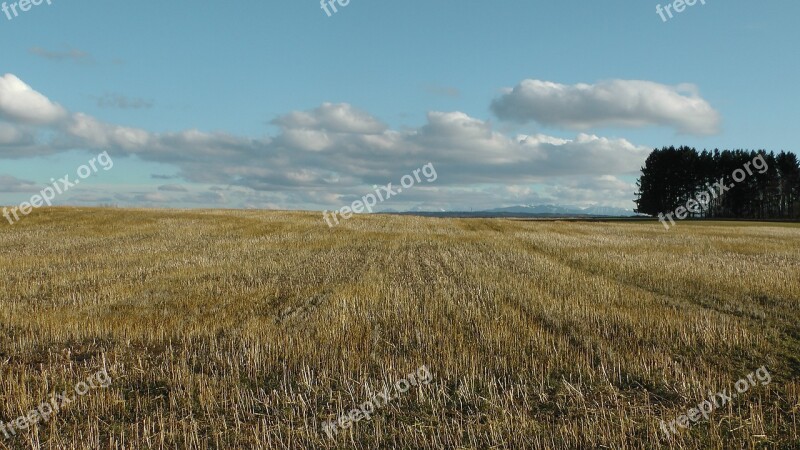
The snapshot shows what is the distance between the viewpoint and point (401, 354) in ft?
32.2

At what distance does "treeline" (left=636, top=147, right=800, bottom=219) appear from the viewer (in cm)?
11262

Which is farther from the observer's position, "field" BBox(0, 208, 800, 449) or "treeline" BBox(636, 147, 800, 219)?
"treeline" BBox(636, 147, 800, 219)

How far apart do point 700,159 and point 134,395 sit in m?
135

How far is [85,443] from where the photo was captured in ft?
21.4

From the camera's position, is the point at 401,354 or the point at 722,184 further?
the point at 722,184

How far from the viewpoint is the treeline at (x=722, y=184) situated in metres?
113

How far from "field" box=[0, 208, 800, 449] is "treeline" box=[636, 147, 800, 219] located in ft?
353

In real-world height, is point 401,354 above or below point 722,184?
below

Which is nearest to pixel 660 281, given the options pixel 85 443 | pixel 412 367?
pixel 412 367

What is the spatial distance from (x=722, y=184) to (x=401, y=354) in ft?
431

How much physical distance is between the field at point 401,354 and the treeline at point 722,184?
10757 cm

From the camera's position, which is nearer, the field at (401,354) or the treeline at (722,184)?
the field at (401,354)

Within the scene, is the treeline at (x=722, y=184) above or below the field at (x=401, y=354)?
above

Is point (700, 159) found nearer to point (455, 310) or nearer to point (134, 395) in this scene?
point (455, 310)
